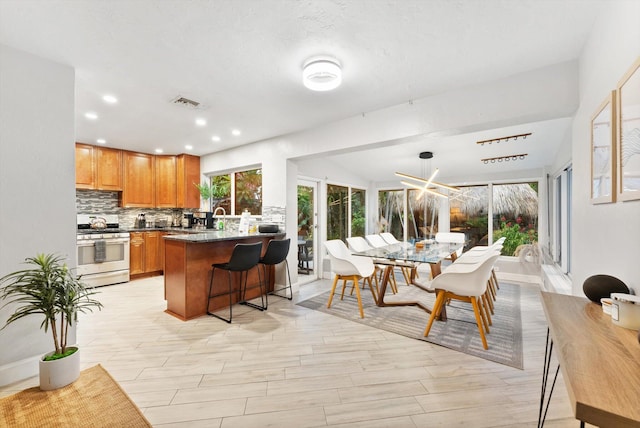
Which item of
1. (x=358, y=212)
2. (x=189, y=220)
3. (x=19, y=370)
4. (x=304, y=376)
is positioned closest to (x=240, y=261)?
(x=304, y=376)

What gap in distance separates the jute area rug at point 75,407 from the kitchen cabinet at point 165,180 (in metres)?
4.00

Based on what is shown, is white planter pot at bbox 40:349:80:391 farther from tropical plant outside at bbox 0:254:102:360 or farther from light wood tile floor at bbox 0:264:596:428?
light wood tile floor at bbox 0:264:596:428

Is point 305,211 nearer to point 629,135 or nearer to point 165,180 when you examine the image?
point 165,180

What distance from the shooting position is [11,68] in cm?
199

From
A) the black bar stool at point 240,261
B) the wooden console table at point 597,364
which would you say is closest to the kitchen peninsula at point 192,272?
the black bar stool at point 240,261

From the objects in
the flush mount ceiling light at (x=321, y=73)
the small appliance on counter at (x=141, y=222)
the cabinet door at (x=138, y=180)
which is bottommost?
the small appliance on counter at (x=141, y=222)

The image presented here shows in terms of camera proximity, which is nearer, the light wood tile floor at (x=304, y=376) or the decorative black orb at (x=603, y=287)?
the decorative black orb at (x=603, y=287)

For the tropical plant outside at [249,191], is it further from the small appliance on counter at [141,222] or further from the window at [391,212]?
the window at [391,212]

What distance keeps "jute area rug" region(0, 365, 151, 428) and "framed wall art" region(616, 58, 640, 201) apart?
2.69 metres

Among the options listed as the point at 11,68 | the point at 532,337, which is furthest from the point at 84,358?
the point at 532,337

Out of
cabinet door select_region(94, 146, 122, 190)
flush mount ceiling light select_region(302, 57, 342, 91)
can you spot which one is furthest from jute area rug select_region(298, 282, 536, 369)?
cabinet door select_region(94, 146, 122, 190)

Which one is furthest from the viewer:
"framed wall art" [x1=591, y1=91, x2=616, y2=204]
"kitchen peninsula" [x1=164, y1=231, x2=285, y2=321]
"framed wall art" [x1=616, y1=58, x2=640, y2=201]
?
"kitchen peninsula" [x1=164, y1=231, x2=285, y2=321]

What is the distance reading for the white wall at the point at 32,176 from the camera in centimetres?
196

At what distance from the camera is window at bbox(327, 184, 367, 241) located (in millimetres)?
5594
